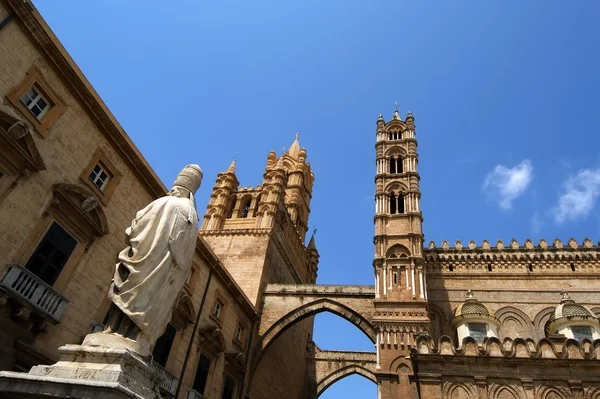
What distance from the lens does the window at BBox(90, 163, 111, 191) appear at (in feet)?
38.8

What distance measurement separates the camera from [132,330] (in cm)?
394

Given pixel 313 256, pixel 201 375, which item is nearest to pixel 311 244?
pixel 313 256

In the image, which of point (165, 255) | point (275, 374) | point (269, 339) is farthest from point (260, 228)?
point (165, 255)

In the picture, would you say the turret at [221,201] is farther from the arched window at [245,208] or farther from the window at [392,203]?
the window at [392,203]

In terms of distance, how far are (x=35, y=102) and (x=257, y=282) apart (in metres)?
15.2

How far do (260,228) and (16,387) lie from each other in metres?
22.4

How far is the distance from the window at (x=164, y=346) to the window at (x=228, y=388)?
499 cm

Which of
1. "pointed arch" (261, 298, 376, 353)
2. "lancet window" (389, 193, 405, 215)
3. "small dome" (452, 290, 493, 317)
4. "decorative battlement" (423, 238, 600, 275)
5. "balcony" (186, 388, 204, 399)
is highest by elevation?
"lancet window" (389, 193, 405, 215)

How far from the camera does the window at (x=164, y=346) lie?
46.0 ft

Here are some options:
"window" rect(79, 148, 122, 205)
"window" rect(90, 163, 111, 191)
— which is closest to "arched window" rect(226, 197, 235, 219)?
"window" rect(79, 148, 122, 205)

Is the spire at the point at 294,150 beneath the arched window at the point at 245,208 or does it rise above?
above

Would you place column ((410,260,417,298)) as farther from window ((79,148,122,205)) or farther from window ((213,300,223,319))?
window ((79,148,122,205))

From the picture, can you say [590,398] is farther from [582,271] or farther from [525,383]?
[582,271]

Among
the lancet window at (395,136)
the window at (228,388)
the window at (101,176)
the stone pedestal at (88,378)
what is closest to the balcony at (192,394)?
the window at (228,388)
